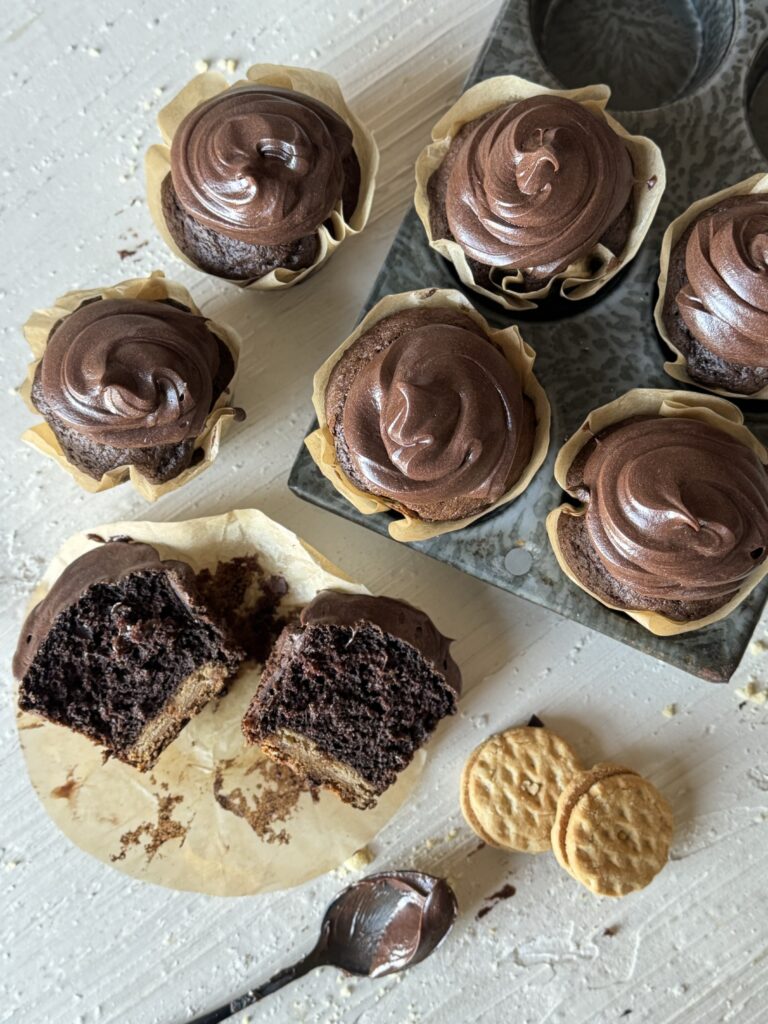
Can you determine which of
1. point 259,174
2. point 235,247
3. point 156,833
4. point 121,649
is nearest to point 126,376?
point 235,247

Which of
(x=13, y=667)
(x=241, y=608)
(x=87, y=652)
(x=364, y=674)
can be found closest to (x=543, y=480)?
(x=364, y=674)

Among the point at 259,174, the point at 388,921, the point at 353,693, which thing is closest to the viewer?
the point at 259,174

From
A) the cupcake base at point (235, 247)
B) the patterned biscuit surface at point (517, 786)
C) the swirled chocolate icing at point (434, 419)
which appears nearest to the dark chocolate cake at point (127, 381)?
the cupcake base at point (235, 247)

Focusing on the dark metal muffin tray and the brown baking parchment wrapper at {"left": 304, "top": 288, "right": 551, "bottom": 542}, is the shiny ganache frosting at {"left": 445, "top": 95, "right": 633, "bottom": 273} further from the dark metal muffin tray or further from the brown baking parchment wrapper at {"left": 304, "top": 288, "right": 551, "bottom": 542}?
the dark metal muffin tray

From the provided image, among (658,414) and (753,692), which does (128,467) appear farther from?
(753,692)

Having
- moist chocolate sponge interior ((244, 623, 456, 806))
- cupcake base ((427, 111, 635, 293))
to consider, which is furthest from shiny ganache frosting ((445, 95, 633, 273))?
moist chocolate sponge interior ((244, 623, 456, 806))

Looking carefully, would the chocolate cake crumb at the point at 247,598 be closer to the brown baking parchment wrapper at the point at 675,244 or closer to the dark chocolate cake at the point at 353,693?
the dark chocolate cake at the point at 353,693

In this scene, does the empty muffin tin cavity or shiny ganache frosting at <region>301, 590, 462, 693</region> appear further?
the empty muffin tin cavity
